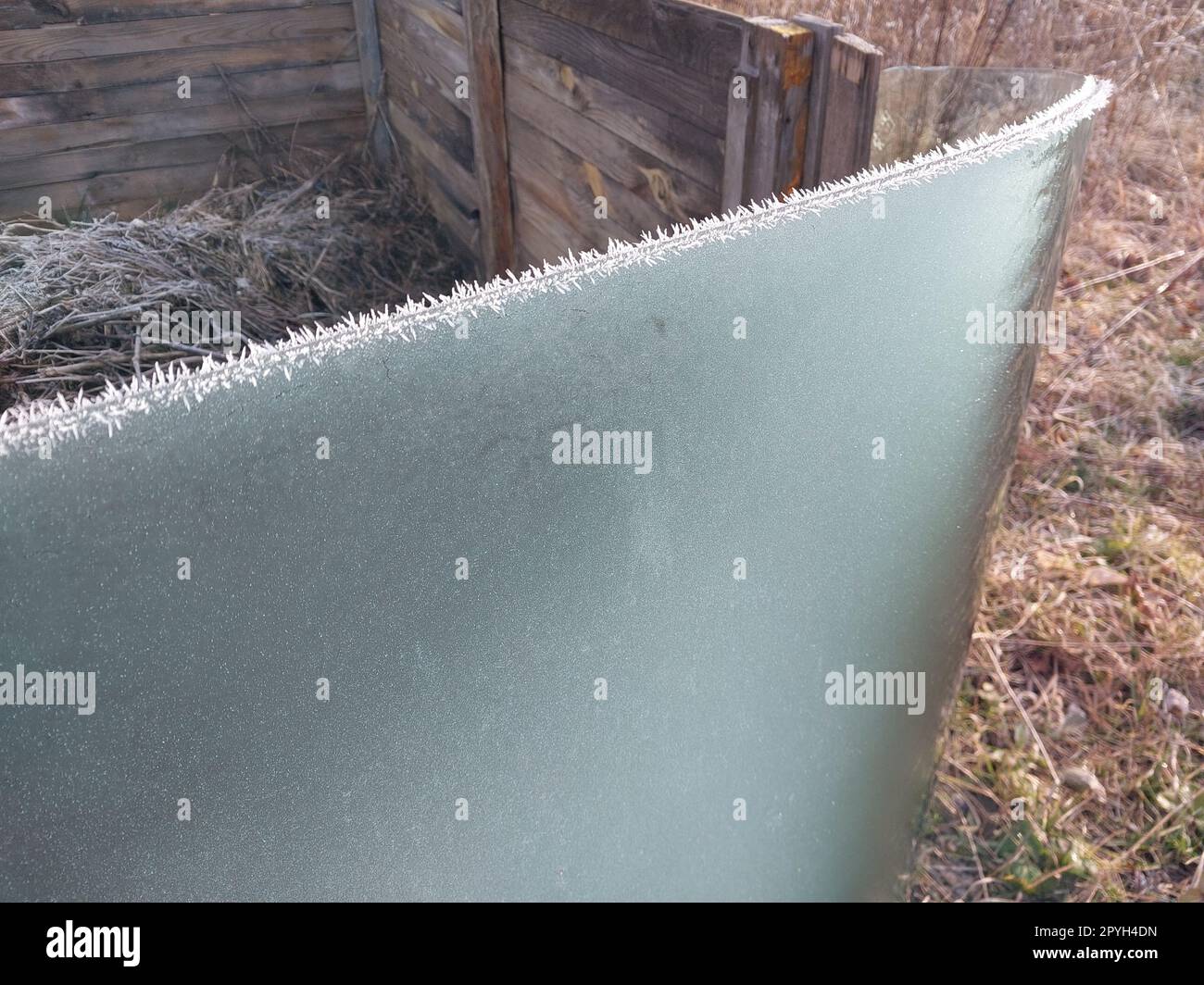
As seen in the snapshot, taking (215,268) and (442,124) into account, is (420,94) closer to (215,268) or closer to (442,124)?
(442,124)

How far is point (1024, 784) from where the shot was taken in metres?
2.37

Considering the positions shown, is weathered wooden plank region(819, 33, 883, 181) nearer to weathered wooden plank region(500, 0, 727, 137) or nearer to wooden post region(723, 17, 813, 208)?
wooden post region(723, 17, 813, 208)

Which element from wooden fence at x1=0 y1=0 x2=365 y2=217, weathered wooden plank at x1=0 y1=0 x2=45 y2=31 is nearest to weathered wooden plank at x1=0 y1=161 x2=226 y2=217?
wooden fence at x1=0 y1=0 x2=365 y2=217

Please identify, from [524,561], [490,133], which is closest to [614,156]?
[490,133]

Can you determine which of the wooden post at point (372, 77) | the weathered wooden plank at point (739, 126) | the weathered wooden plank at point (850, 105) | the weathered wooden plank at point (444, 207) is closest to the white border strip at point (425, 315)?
the weathered wooden plank at point (850, 105)

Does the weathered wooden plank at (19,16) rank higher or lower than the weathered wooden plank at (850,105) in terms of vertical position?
lower

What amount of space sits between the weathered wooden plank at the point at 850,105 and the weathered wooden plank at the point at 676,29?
32cm

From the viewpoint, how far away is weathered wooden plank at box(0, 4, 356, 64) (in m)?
4.31

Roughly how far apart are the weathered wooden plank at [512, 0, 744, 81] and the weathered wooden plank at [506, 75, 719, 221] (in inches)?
11.0

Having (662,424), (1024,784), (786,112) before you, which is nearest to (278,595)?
(662,424)

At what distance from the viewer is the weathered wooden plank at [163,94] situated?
4418 millimetres

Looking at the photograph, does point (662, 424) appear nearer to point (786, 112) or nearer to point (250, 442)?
point (250, 442)

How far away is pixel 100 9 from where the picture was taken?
4.36 meters

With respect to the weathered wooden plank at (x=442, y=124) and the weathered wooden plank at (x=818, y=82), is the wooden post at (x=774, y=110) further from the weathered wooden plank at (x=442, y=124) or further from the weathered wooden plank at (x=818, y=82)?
the weathered wooden plank at (x=442, y=124)
